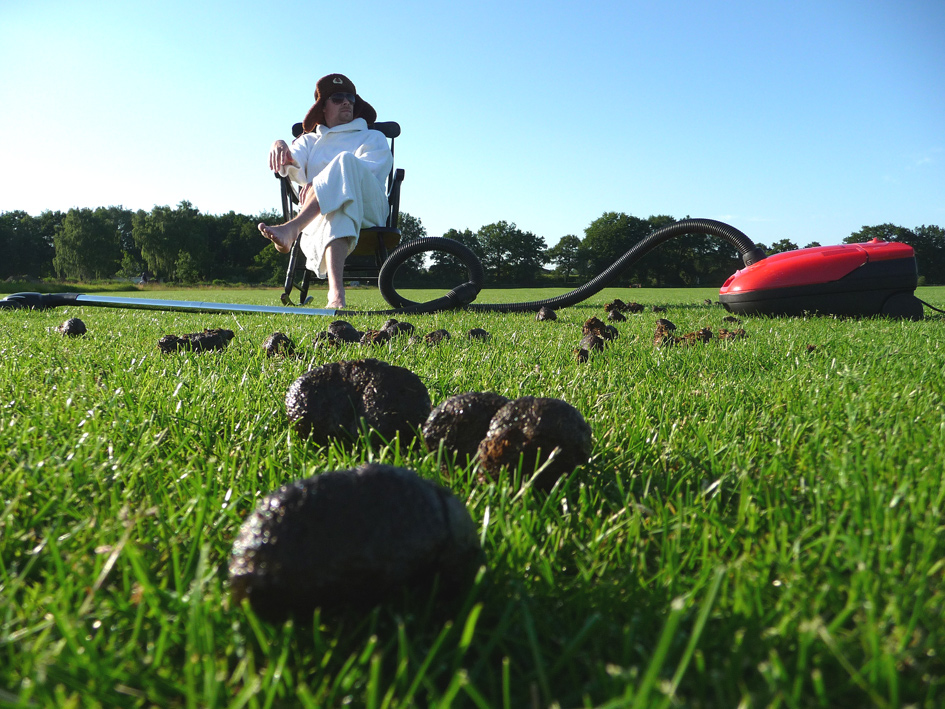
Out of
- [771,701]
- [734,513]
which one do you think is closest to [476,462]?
[734,513]

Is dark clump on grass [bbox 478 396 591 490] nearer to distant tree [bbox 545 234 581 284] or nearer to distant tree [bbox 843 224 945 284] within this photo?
distant tree [bbox 843 224 945 284]

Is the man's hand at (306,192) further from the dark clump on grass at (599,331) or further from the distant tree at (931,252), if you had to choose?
the distant tree at (931,252)

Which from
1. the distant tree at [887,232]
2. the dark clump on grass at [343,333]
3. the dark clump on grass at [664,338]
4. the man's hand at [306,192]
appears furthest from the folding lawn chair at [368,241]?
the distant tree at [887,232]

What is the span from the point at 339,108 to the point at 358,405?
32.2 feet

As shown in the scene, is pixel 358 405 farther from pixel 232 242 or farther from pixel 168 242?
pixel 232 242

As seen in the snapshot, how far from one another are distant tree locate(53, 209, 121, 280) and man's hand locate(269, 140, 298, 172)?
280 feet

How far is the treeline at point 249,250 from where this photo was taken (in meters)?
71.8

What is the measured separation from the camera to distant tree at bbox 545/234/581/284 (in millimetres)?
88750

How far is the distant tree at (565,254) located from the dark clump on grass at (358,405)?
288ft

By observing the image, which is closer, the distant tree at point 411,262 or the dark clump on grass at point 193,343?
the dark clump on grass at point 193,343

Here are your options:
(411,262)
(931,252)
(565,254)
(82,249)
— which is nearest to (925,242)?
(931,252)

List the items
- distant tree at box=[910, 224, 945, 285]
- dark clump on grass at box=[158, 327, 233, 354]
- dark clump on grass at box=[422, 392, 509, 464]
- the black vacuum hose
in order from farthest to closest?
distant tree at box=[910, 224, 945, 285] → the black vacuum hose → dark clump on grass at box=[158, 327, 233, 354] → dark clump on grass at box=[422, 392, 509, 464]

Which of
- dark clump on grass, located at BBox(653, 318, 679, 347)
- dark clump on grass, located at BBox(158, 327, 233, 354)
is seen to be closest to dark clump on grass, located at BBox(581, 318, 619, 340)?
dark clump on grass, located at BBox(653, 318, 679, 347)

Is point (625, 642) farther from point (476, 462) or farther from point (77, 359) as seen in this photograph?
point (77, 359)
